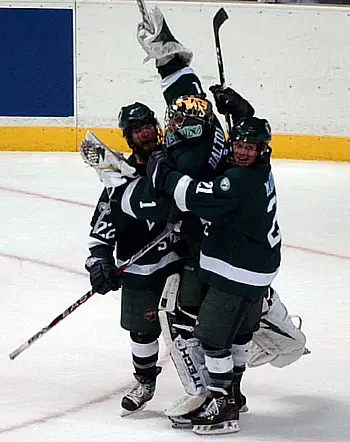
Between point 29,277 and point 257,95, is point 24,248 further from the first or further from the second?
point 257,95

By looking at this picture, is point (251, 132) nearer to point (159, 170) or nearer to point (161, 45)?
point (159, 170)

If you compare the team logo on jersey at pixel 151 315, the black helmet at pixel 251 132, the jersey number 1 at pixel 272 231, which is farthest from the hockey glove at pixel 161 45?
the team logo on jersey at pixel 151 315

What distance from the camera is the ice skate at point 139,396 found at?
3.01 metres

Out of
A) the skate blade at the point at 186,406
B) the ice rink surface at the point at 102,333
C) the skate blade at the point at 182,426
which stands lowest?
the ice rink surface at the point at 102,333

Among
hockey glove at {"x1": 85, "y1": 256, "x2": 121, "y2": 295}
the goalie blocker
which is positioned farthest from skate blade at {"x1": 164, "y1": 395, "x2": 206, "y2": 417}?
hockey glove at {"x1": 85, "y1": 256, "x2": 121, "y2": 295}

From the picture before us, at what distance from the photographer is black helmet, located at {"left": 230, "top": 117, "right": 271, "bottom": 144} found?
2.69m

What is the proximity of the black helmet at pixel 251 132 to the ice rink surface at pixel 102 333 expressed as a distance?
786 mm

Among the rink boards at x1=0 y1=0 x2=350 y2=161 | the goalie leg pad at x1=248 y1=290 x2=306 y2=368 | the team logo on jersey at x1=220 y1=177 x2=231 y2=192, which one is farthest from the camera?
the rink boards at x1=0 y1=0 x2=350 y2=161

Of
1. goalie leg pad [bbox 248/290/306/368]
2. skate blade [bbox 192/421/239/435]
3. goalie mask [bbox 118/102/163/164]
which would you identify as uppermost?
goalie mask [bbox 118/102/163/164]

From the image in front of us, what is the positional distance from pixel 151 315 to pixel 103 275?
0.63 ft

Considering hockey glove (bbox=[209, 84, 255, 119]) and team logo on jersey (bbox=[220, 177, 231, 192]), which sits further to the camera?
hockey glove (bbox=[209, 84, 255, 119])

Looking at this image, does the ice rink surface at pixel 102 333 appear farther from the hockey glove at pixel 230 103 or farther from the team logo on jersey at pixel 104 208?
the hockey glove at pixel 230 103

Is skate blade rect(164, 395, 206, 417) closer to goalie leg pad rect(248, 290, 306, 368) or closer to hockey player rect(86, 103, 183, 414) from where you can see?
hockey player rect(86, 103, 183, 414)

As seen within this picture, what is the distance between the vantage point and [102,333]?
377 centimetres
